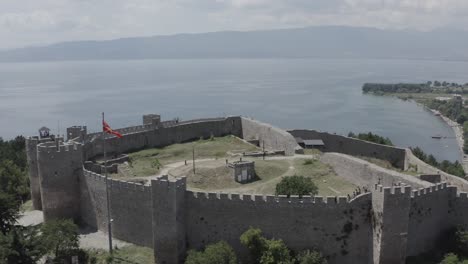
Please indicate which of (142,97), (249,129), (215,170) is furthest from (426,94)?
(215,170)

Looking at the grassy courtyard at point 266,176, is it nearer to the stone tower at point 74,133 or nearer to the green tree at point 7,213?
the stone tower at point 74,133

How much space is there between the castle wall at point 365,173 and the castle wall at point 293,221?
4343mm

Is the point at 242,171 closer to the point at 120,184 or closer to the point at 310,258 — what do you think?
the point at 120,184

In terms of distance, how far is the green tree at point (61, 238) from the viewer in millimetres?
24375

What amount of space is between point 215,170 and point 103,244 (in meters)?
10.3

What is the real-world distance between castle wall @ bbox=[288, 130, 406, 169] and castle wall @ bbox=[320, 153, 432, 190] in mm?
6195

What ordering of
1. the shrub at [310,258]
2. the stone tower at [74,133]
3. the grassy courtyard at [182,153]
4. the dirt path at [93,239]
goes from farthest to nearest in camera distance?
1. the stone tower at [74,133]
2. the grassy courtyard at [182,153]
3. the dirt path at [93,239]
4. the shrub at [310,258]

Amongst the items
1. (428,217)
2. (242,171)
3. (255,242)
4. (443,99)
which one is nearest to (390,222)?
(428,217)

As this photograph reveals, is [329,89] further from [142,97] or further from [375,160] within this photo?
[375,160]

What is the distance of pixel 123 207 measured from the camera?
2627cm

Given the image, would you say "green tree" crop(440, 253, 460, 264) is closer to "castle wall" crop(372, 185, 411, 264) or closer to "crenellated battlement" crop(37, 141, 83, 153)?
"castle wall" crop(372, 185, 411, 264)

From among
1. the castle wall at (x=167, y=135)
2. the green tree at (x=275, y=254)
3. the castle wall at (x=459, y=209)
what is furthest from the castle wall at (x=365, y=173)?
the castle wall at (x=167, y=135)

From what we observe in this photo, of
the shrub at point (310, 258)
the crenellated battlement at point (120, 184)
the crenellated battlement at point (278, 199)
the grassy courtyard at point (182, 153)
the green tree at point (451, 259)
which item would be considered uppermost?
the crenellated battlement at point (120, 184)

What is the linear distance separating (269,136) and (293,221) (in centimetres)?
2034
